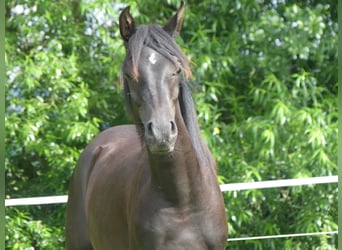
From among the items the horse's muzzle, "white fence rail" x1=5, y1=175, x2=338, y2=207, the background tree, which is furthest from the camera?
the background tree

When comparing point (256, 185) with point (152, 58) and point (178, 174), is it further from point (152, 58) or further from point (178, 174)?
point (152, 58)

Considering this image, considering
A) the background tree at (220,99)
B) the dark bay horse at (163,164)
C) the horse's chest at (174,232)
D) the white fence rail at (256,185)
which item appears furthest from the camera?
Result: the background tree at (220,99)

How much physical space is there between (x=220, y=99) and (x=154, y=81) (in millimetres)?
4054

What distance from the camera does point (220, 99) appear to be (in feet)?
20.6

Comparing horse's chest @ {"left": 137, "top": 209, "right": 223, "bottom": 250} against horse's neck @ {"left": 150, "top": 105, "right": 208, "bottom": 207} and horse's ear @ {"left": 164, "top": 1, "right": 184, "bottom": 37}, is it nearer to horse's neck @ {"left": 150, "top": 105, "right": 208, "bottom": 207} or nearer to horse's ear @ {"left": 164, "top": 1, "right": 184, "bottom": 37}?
horse's neck @ {"left": 150, "top": 105, "right": 208, "bottom": 207}

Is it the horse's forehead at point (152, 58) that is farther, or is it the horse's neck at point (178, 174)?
the horse's neck at point (178, 174)

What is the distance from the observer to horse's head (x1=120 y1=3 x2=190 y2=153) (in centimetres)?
211

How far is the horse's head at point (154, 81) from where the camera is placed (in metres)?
2.11

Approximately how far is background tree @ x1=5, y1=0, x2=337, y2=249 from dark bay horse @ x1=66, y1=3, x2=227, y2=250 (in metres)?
2.86

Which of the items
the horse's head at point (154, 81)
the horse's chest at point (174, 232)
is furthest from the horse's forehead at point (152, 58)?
the horse's chest at point (174, 232)

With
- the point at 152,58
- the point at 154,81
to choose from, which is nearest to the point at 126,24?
the point at 152,58

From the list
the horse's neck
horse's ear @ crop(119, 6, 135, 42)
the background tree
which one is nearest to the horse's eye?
the horse's neck

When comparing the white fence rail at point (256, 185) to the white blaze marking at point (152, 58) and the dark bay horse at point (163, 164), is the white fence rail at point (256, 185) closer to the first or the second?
the dark bay horse at point (163, 164)

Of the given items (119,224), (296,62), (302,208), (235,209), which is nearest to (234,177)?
(235,209)
